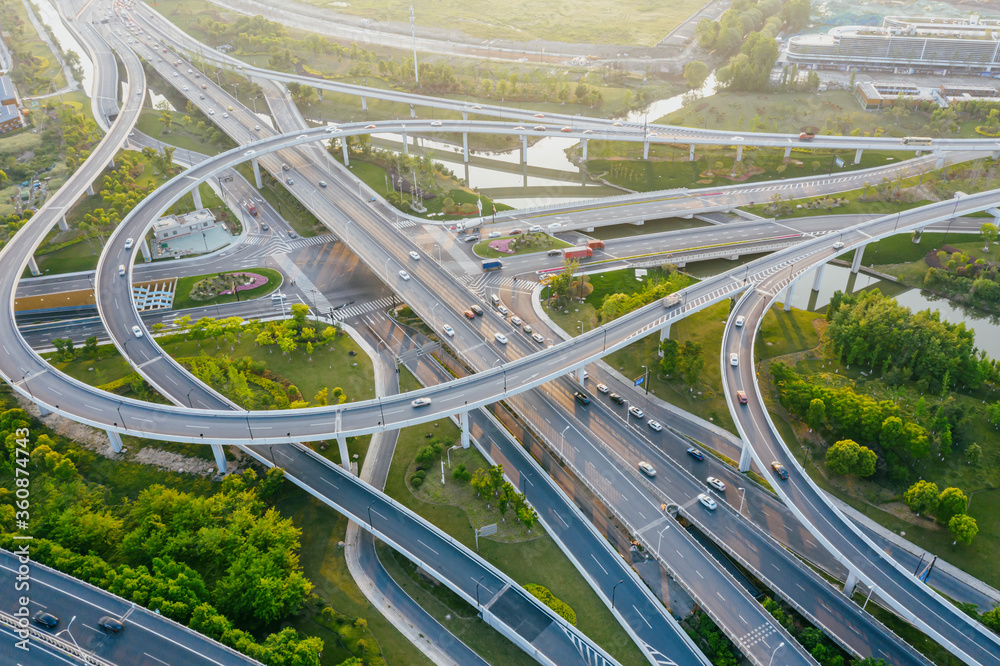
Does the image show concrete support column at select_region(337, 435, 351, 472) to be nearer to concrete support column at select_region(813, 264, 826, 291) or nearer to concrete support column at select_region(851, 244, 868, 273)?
concrete support column at select_region(813, 264, 826, 291)

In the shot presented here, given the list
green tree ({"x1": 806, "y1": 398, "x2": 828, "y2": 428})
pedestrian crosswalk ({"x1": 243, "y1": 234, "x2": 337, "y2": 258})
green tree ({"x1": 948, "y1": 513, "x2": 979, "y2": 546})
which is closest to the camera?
green tree ({"x1": 948, "y1": 513, "x2": 979, "y2": 546})

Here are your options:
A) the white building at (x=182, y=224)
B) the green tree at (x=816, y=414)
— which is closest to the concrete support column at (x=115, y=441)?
the white building at (x=182, y=224)

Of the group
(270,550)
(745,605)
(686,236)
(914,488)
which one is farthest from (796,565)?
(686,236)

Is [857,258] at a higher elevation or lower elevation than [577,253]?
lower

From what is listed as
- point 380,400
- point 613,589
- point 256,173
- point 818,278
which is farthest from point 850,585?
point 256,173

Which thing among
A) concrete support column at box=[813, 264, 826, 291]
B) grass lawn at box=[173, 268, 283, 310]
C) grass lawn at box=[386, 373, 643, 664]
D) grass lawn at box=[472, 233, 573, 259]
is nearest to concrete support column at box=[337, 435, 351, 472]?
grass lawn at box=[386, 373, 643, 664]

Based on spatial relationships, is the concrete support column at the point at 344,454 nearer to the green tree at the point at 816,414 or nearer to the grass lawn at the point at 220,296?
the grass lawn at the point at 220,296

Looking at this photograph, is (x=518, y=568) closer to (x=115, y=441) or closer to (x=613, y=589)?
(x=613, y=589)

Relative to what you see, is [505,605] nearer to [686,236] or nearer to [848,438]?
A: [848,438]
